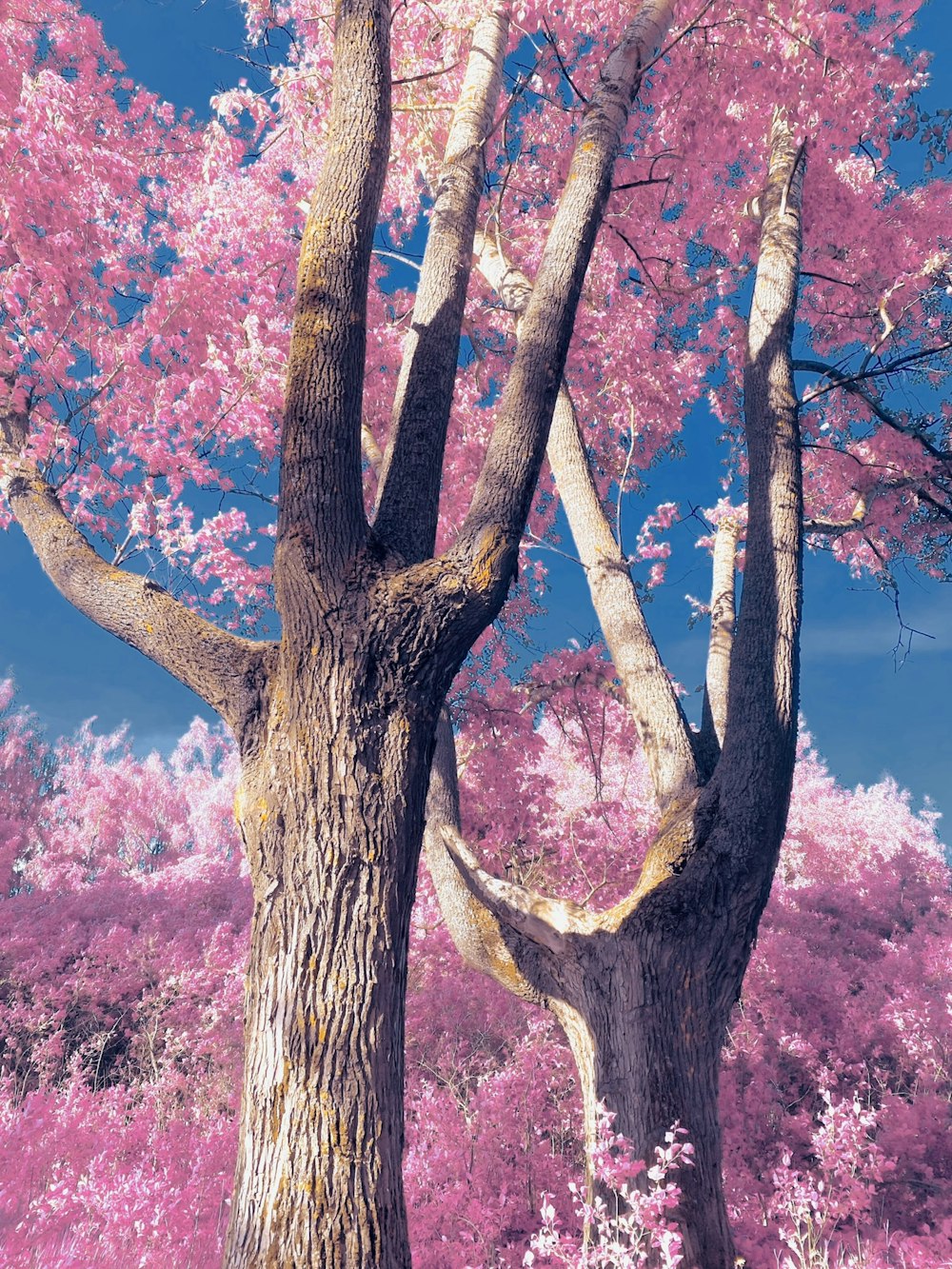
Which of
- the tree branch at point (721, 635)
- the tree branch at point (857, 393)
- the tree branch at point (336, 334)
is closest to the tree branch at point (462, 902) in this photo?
the tree branch at point (336, 334)

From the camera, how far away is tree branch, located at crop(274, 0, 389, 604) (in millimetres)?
2760

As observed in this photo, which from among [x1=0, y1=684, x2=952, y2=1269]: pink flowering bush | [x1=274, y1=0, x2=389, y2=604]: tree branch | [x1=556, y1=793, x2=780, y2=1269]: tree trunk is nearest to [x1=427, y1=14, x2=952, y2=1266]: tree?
[x1=556, y1=793, x2=780, y2=1269]: tree trunk

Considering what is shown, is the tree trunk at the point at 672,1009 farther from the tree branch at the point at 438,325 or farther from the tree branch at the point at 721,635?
the tree branch at the point at 438,325

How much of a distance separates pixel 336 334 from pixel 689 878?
3.06m

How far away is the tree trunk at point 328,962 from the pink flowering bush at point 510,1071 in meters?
0.58

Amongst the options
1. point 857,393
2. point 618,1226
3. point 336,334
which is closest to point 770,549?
point 857,393

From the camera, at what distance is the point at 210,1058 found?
320 inches

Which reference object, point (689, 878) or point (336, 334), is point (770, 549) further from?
point (336, 334)

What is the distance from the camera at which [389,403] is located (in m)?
8.50

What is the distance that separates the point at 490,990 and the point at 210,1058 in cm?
330

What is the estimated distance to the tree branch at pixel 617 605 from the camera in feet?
14.3

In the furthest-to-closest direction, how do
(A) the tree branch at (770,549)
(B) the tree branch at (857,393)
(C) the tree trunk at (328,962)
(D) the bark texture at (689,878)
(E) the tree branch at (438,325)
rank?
(B) the tree branch at (857,393) → (A) the tree branch at (770,549) → (D) the bark texture at (689,878) → (E) the tree branch at (438,325) → (C) the tree trunk at (328,962)

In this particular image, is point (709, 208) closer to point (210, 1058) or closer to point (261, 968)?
point (261, 968)

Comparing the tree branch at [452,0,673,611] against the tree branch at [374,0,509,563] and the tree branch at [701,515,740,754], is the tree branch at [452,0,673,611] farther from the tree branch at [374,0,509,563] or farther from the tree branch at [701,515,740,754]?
the tree branch at [701,515,740,754]
